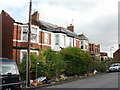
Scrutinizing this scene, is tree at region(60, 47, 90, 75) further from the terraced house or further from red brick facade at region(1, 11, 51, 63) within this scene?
A: red brick facade at region(1, 11, 51, 63)

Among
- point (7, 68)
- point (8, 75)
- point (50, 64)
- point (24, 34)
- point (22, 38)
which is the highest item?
point (24, 34)

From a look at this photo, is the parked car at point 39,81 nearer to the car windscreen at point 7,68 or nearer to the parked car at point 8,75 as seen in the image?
the parked car at point 8,75

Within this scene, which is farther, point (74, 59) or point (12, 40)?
point (12, 40)

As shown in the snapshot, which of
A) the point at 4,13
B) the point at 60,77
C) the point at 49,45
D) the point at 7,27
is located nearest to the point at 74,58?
the point at 60,77

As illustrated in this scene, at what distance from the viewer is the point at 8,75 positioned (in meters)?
9.26

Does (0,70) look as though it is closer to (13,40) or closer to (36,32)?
(13,40)

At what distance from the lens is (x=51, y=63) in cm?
1781

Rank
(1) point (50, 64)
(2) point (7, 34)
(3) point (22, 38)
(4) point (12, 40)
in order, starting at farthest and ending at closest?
(2) point (7, 34) → (3) point (22, 38) → (4) point (12, 40) → (1) point (50, 64)

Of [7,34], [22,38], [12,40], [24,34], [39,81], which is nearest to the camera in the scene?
[39,81]

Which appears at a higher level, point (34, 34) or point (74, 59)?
point (34, 34)

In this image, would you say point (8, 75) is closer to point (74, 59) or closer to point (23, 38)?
point (74, 59)

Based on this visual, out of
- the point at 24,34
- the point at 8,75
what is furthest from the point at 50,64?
the point at 8,75

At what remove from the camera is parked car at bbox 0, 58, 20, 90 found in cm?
899

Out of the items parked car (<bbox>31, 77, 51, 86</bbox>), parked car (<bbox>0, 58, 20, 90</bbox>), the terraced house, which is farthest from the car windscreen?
the terraced house
